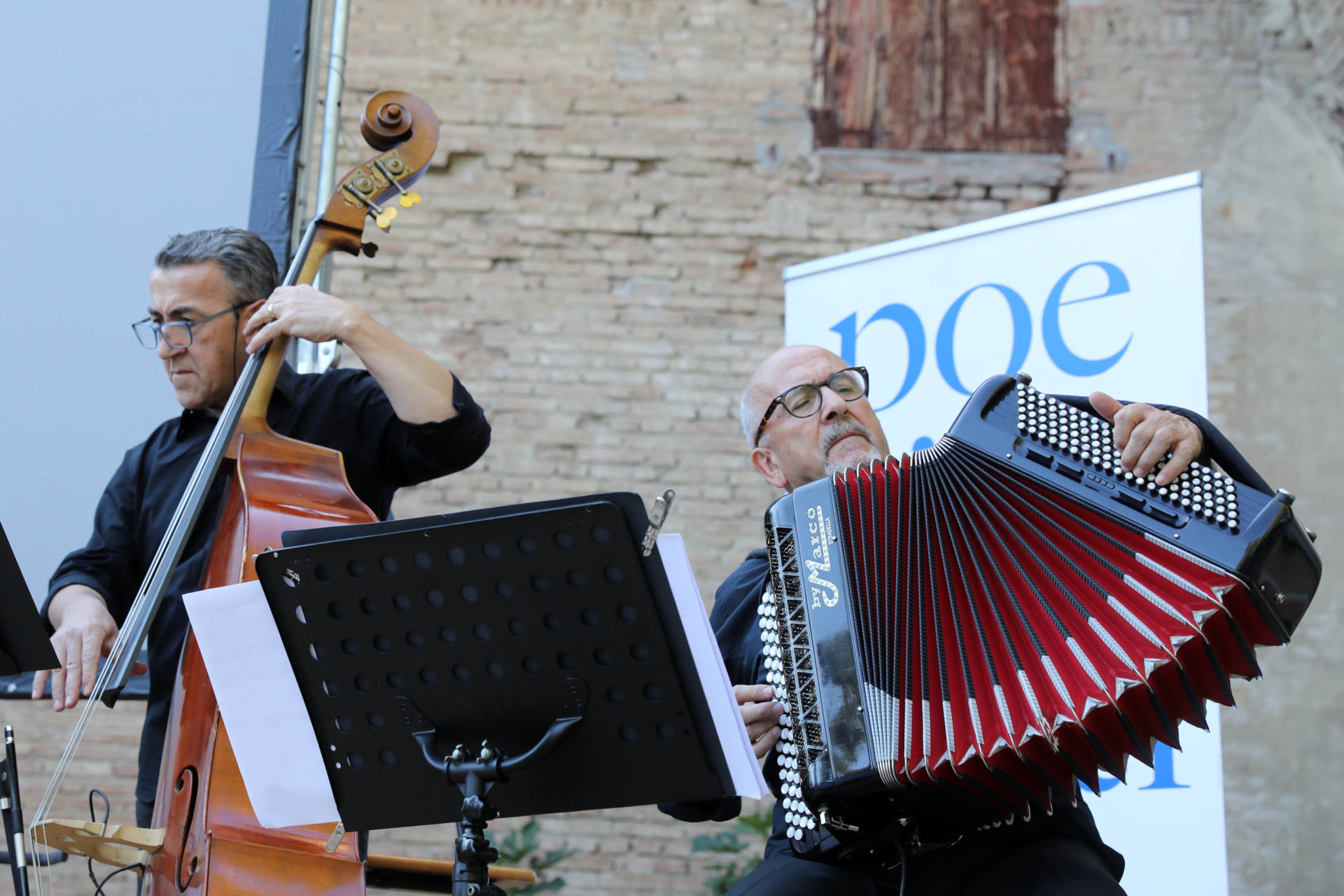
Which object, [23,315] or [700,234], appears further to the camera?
[700,234]

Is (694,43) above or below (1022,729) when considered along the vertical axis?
above

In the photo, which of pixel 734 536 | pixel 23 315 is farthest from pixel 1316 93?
pixel 23 315

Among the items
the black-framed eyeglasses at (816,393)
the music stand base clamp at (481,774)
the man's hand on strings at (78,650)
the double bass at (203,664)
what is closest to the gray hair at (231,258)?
the double bass at (203,664)

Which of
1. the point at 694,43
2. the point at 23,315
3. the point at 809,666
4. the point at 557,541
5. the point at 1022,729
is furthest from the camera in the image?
the point at 694,43

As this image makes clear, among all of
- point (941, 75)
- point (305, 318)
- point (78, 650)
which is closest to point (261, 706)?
point (78, 650)

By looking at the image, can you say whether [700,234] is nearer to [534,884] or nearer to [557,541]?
[534,884]

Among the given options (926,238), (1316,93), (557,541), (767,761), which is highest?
(1316,93)

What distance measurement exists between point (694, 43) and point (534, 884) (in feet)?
11.5

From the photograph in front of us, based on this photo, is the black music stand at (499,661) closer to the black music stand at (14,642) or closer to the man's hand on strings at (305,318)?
the black music stand at (14,642)

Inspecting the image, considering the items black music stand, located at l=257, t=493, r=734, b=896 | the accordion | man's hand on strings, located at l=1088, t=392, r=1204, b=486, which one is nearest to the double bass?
black music stand, located at l=257, t=493, r=734, b=896

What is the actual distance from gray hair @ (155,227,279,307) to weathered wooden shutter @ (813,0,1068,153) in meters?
3.44

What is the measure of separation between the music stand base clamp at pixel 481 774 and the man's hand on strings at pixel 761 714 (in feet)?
1.00

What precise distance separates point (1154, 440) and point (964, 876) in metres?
0.69

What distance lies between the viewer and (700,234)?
17.6 ft
